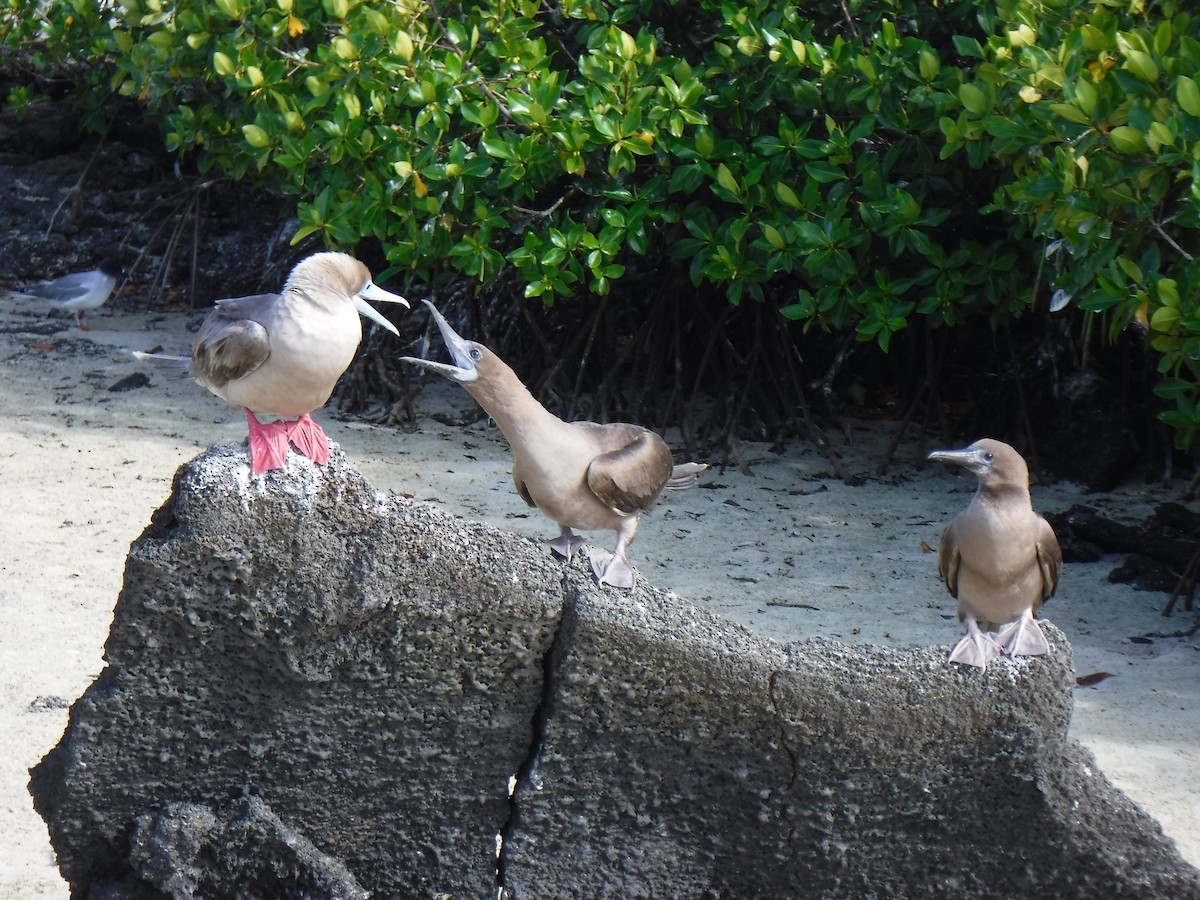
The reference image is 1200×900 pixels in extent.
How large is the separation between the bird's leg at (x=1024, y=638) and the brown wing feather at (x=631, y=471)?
2.84 ft

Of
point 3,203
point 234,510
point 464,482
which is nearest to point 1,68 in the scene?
point 3,203

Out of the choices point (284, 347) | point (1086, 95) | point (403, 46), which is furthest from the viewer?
point (403, 46)

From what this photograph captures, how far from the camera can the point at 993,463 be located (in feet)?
10.3

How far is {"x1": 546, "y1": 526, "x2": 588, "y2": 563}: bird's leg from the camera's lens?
10.5 feet

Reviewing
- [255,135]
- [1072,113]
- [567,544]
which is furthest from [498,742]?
[255,135]

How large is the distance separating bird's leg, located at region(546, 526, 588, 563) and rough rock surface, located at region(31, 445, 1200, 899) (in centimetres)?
7

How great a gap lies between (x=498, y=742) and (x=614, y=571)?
0.49m

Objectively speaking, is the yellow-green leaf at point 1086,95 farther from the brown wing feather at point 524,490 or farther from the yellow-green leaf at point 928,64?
the brown wing feather at point 524,490

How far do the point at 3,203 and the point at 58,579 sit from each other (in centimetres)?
539

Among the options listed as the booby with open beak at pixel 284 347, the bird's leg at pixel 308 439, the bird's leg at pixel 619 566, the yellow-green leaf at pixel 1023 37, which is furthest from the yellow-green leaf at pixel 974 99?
the bird's leg at pixel 308 439

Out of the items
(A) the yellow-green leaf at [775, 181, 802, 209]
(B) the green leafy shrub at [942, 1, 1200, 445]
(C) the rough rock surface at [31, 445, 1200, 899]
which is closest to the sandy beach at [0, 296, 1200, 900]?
(C) the rough rock surface at [31, 445, 1200, 899]

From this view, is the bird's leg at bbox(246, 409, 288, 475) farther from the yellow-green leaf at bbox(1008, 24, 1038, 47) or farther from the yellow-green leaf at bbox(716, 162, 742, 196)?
the yellow-green leaf at bbox(716, 162, 742, 196)

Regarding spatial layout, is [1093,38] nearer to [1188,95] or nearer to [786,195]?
[1188,95]

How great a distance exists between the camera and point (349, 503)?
10.1 ft
